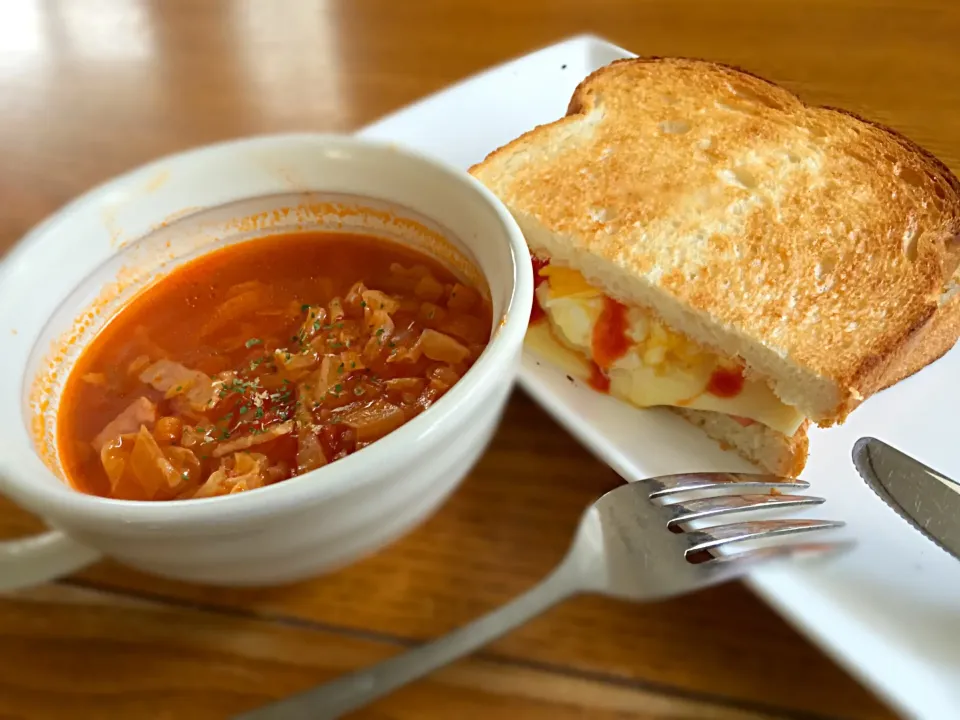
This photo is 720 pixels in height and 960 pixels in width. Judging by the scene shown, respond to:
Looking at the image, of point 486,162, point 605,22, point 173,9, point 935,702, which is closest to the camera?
point 935,702

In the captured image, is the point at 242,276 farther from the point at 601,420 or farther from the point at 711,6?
the point at 711,6

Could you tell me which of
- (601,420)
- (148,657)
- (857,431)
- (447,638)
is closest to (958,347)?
(857,431)

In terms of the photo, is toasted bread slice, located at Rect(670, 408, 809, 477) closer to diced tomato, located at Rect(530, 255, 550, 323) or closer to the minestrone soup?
diced tomato, located at Rect(530, 255, 550, 323)

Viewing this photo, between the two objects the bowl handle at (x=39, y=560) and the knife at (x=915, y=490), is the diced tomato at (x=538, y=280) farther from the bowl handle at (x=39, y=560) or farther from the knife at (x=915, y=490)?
the bowl handle at (x=39, y=560)

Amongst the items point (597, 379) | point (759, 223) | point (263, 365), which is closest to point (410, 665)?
point (263, 365)

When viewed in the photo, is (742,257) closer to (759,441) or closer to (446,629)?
(759,441)

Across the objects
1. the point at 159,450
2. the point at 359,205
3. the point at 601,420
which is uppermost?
the point at 359,205
